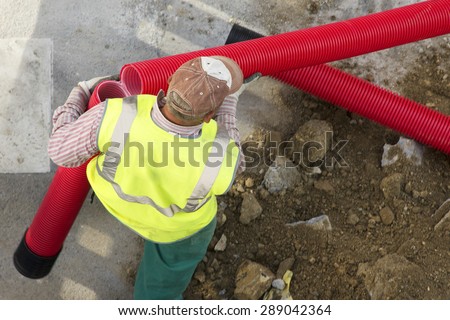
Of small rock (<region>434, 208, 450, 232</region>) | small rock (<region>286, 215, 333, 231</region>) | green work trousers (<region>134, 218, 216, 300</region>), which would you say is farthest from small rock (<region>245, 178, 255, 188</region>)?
small rock (<region>434, 208, 450, 232</region>)

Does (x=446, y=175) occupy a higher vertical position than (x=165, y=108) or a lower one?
lower

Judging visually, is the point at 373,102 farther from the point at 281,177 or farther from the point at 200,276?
the point at 200,276

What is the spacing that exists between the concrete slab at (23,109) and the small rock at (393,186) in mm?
2583

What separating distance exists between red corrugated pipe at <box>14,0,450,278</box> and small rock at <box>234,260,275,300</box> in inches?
50.0

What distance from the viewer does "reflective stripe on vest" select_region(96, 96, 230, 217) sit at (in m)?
2.64

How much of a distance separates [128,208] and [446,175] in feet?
8.69

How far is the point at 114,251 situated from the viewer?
4402 millimetres

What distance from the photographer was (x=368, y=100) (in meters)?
4.24

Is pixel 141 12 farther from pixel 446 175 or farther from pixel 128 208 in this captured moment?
pixel 446 175

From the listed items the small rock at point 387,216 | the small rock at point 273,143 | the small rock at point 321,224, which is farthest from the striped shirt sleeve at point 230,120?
the small rock at point 387,216

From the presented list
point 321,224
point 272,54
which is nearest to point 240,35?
point 272,54

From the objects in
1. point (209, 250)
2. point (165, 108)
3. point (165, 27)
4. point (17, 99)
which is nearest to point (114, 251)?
point (209, 250)

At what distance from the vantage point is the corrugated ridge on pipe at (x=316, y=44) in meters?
3.59

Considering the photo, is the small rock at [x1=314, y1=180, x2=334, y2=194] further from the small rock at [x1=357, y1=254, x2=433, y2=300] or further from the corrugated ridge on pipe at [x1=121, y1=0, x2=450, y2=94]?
the corrugated ridge on pipe at [x1=121, y1=0, x2=450, y2=94]
